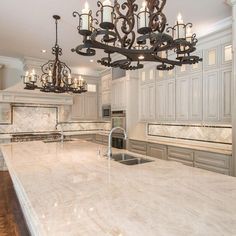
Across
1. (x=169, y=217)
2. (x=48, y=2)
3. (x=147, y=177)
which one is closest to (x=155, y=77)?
(x=48, y=2)

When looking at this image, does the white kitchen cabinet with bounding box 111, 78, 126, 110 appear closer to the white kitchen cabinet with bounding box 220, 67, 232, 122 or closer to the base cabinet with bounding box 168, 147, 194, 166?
the base cabinet with bounding box 168, 147, 194, 166

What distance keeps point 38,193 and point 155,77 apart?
12.5ft

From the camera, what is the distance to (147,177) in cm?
158

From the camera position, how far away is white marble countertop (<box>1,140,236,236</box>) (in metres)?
0.85

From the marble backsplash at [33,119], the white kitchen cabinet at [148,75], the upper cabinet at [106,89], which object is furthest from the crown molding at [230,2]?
the marble backsplash at [33,119]

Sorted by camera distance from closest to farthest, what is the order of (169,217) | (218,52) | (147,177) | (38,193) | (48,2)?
(169,217), (38,193), (147,177), (48,2), (218,52)

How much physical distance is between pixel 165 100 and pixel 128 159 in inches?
87.8

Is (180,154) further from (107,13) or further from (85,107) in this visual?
(85,107)

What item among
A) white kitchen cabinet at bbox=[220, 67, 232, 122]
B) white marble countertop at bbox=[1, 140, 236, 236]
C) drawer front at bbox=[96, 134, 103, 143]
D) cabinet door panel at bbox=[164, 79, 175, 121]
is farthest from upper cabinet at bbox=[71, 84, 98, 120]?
white marble countertop at bbox=[1, 140, 236, 236]

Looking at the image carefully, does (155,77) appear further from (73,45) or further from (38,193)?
(38,193)

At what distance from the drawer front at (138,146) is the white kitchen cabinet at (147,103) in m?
0.61

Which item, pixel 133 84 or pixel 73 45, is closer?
pixel 73 45

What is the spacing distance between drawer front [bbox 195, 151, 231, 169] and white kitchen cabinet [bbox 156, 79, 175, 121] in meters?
1.01

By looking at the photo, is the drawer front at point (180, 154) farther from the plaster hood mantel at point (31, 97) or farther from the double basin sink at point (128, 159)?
the plaster hood mantel at point (31, 97)
